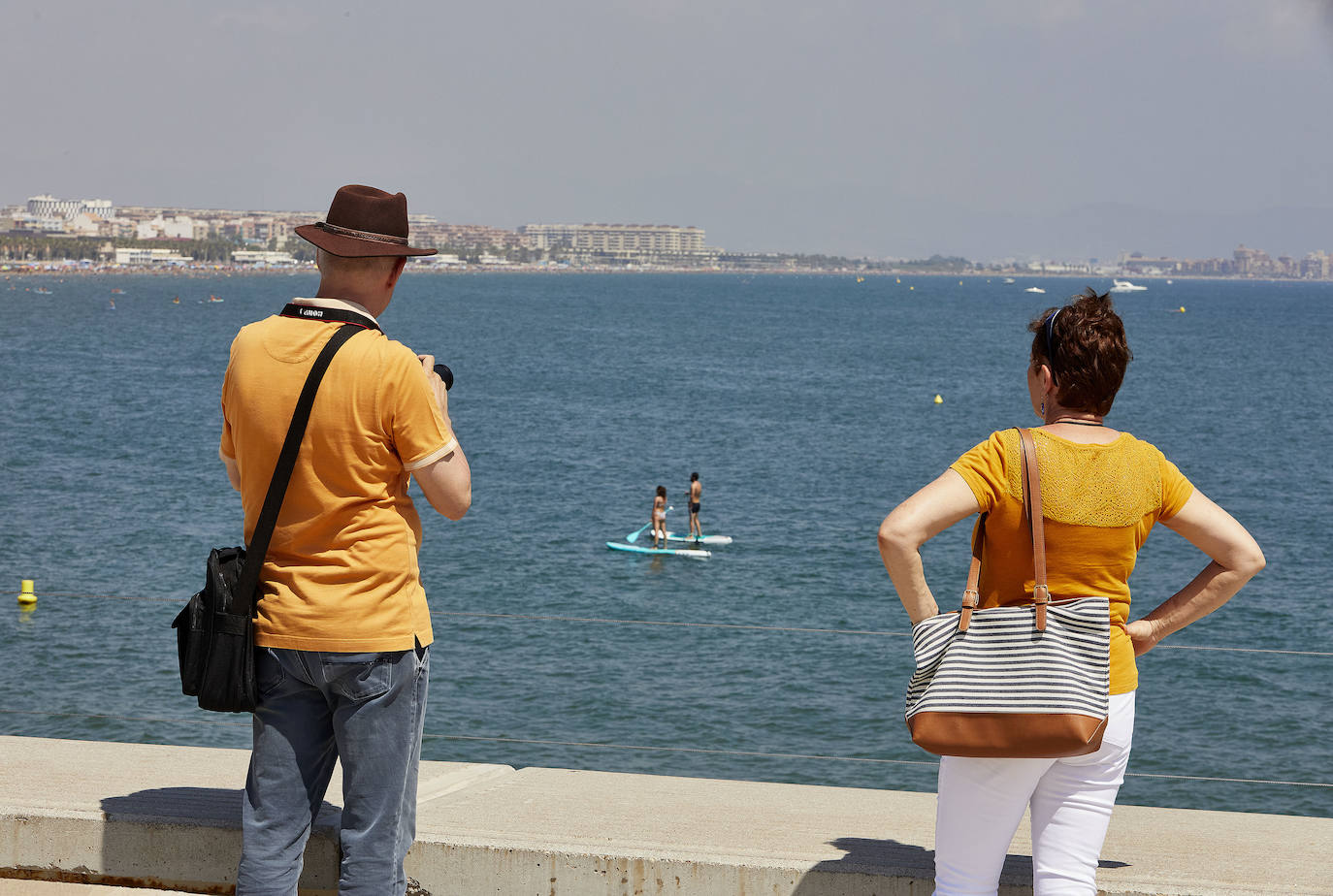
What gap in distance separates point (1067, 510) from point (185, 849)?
2.74 meters

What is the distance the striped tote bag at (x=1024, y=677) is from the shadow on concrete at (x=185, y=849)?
76.9 inches

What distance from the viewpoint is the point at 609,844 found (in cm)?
374

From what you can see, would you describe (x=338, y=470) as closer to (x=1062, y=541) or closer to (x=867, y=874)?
(x=1062, y=541)

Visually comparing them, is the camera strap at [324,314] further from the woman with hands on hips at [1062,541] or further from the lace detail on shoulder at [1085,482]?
the lace detail on shoulder at [1085,482]

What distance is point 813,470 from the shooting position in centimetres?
4819

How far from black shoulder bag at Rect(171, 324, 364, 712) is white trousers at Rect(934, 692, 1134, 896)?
156cm

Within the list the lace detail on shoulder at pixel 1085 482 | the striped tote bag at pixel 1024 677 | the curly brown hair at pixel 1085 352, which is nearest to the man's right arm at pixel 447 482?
the striped tote bag at pixel 1024 677

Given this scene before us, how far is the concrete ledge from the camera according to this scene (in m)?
3.60

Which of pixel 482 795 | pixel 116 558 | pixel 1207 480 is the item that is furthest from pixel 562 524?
pixel 482 795

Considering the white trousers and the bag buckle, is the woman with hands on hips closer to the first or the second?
the white trousers

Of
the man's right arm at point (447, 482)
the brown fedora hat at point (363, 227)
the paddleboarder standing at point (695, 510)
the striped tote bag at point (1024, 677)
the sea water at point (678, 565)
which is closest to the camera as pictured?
the striped tote bag at point (1024, 677)

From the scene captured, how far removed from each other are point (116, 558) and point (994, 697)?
1304 inches

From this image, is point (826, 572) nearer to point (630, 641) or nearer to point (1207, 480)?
point (630, 641)

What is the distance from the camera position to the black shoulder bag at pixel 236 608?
111 inches
